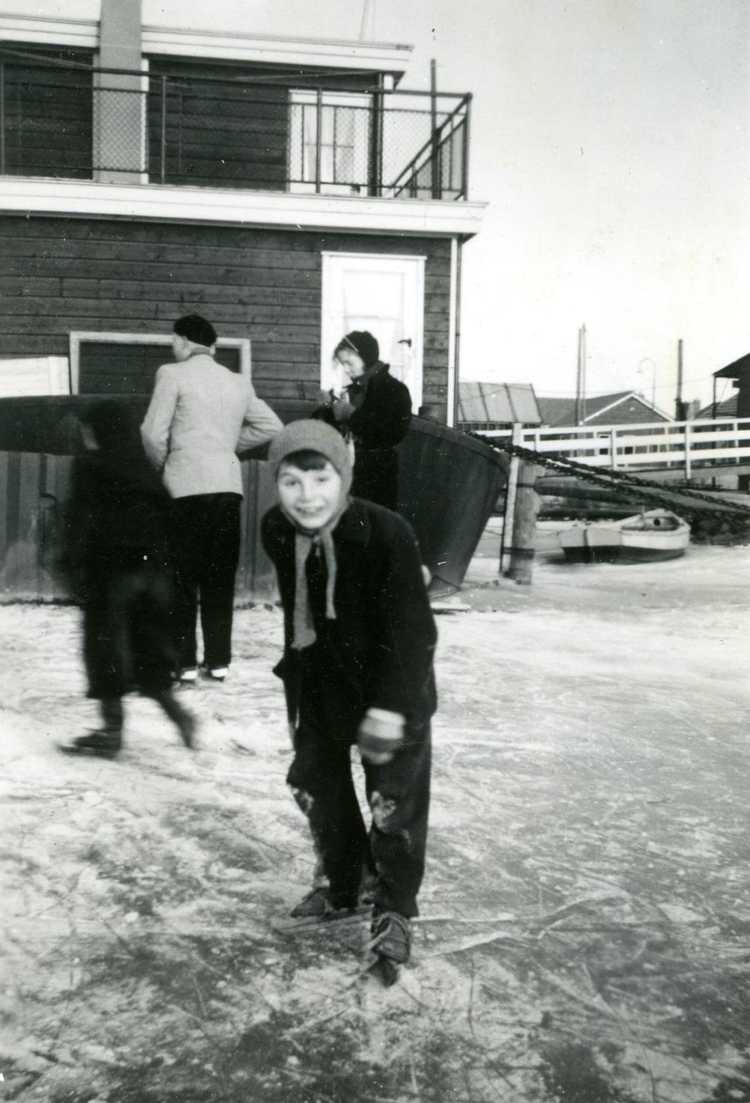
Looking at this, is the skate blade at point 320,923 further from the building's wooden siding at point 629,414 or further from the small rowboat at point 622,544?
the building's wooden siding at point 629,414

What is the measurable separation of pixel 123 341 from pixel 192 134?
3006 millimetres

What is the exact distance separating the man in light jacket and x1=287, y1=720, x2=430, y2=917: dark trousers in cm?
216

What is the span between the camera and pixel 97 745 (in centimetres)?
373

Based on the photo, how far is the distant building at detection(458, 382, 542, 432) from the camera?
4297 cm

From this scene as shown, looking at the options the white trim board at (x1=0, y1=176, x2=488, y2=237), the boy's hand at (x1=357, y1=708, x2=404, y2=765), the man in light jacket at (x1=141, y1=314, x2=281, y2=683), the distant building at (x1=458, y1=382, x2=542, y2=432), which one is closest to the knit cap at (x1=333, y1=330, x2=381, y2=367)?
the man in light jacket at (x1=141, y1=314, x2=281, y2=683)

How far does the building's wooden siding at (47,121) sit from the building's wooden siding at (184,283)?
186 cm

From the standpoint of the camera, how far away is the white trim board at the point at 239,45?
1158 cm

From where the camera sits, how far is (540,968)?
7.34 feet

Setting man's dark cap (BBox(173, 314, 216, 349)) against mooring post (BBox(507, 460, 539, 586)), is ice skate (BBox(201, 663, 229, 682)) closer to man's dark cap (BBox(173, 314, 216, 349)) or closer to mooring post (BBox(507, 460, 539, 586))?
man's dark cap (BBox(173, 314, 216, 349))

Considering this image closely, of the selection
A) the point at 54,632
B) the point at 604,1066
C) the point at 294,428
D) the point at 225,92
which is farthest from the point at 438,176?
the point at 604,1066

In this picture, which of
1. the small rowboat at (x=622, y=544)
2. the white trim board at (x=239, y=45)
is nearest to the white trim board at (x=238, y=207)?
the white trim board at (x=239, y=45)

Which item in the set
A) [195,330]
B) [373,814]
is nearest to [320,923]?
[373,814]

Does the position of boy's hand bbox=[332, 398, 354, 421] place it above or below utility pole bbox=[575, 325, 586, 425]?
below

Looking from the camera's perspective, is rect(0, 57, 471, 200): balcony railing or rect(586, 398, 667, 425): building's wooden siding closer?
rect(0, 57, 471, 200): balcony railing
